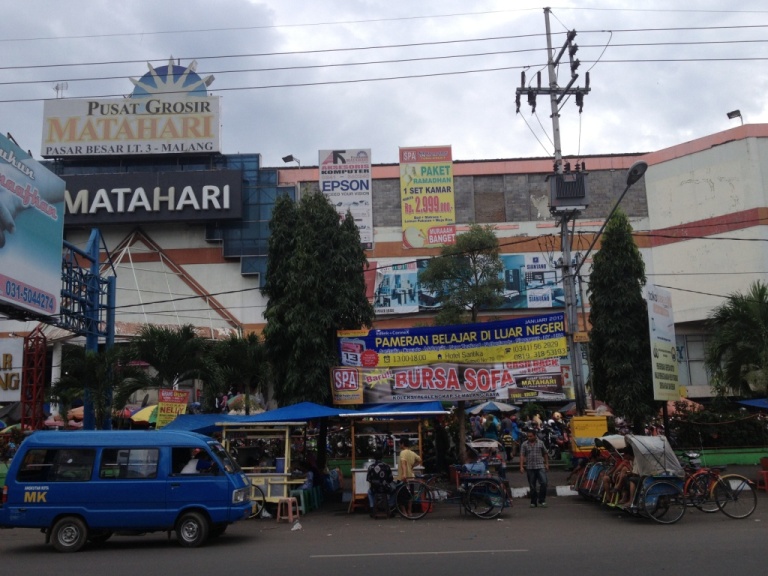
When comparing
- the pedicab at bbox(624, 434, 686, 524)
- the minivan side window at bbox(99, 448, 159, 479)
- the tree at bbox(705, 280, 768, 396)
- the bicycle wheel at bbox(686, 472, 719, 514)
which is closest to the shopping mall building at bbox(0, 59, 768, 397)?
the tree at bbox(705, 280, 768, 396)

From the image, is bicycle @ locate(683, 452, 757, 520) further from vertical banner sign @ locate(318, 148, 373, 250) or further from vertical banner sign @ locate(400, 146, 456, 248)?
vertical banner sign @ locate(318, 148, 373, 250)

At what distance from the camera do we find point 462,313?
129 ft

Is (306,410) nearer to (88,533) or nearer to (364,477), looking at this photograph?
(364,477)

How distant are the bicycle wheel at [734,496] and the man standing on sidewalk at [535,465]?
3399 mm

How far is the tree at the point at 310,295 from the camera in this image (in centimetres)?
→ 1923

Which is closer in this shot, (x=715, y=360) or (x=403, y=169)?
(x=715, y=360)

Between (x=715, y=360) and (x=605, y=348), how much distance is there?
3.02m

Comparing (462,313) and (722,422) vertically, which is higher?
(462,313)

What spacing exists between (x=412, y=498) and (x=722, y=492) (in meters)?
5.77

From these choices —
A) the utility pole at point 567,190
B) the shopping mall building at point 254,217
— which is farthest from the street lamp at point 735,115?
the utility pole at point 567,190

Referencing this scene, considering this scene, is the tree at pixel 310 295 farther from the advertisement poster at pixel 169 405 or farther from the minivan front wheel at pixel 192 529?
the minivan front wheel at pixel 192 529

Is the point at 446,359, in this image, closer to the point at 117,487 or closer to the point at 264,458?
the point at 264,458

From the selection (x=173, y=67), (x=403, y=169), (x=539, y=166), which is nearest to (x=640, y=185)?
(x=539, y=166)

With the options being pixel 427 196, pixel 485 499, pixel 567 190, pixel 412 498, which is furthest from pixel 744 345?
pixel 427 196
